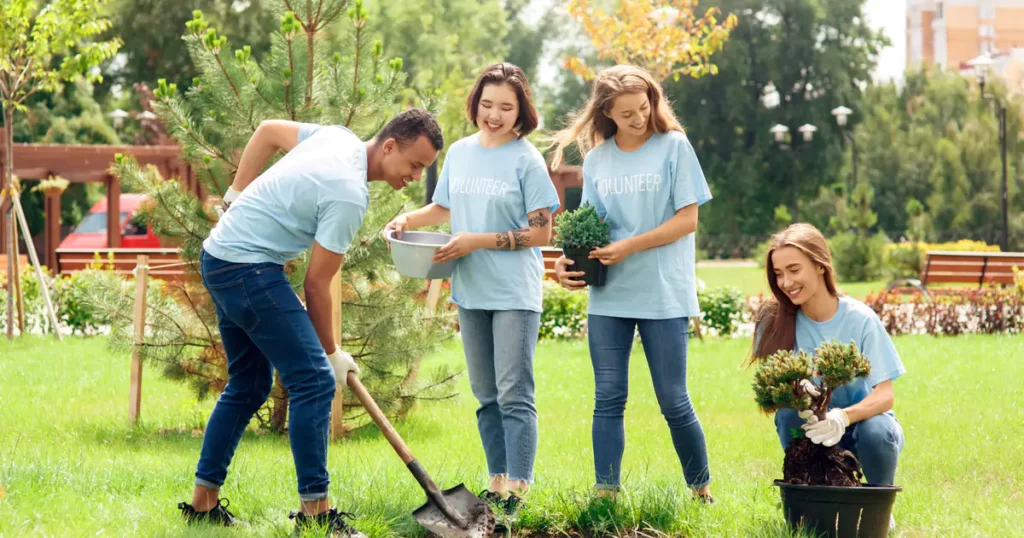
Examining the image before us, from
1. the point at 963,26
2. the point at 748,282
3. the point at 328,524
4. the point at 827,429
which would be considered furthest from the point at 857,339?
the point at 963,26

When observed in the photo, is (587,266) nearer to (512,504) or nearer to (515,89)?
(515,89)

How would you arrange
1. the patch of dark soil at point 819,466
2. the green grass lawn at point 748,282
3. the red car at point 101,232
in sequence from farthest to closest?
1. the red car at point 101,232
2. the green grass lawn at point 748,282
3. the patch of dark soil at point 819,466

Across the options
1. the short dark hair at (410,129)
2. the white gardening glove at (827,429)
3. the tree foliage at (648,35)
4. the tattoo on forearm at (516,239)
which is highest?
the tree foliage at (648,35)

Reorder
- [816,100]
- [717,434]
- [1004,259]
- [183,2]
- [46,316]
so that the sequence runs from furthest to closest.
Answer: [816,100]
[183,2]
[1004,259]
[46,316]
[717,434]

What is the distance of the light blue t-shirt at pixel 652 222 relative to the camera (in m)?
3.80

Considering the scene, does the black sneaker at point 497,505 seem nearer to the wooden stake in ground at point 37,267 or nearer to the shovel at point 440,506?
the shovel at point 440,506

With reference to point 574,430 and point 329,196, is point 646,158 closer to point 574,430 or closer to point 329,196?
point 329,196

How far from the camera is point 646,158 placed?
3.86m

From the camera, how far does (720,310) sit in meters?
11.5

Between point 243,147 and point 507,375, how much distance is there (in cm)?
265

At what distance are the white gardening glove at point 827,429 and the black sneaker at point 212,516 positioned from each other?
6.11ft

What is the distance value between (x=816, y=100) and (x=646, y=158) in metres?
34.7

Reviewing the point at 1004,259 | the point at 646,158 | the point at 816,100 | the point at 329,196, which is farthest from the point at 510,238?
the point at 816,100

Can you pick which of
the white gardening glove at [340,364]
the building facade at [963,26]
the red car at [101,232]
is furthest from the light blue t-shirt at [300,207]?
the building facade at [963,26]
